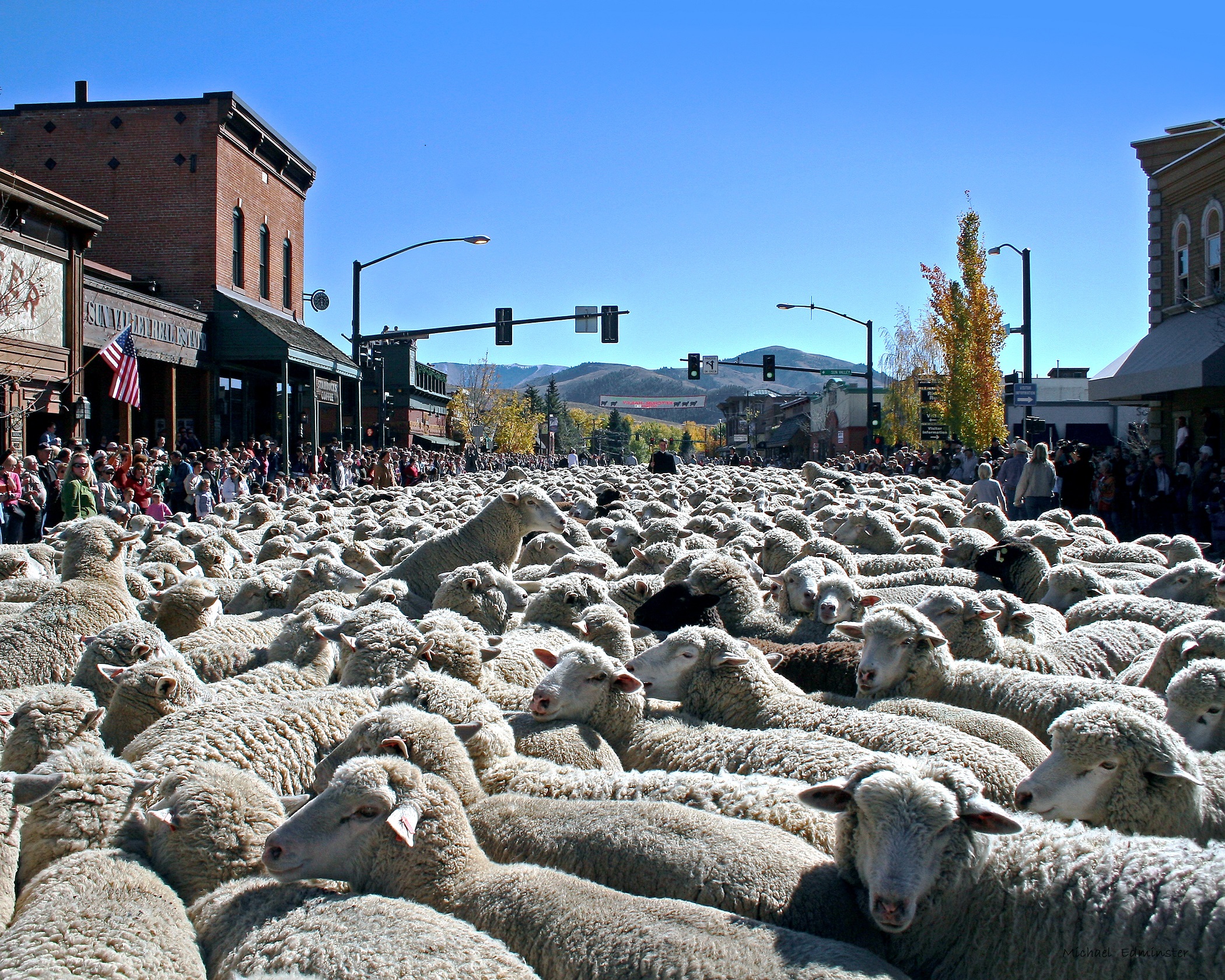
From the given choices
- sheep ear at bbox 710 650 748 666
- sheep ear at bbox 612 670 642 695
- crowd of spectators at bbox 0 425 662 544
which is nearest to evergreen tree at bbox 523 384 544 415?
crowd of spectators at bbox 0 425 662 544

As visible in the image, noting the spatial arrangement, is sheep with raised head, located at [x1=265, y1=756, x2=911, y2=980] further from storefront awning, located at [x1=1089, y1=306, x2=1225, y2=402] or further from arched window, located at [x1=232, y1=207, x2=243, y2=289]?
arched window, located at [x1=232, y1=207, x2=243, y2=289]

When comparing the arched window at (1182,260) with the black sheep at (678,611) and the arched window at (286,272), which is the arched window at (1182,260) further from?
the arched window at (286,272)

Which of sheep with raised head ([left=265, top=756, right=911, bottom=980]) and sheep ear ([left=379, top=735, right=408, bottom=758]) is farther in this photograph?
sheep ear ([left=379, top=735, right=408, bottom=758])

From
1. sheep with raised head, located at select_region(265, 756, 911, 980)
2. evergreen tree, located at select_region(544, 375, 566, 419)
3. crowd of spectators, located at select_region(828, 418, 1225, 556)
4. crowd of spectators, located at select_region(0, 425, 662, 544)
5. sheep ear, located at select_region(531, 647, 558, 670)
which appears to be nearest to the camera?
sheep with raised head, located at select_region(265, 756, 911, 980)

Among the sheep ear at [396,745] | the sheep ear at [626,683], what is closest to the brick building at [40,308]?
the sheep ear at [626,683]

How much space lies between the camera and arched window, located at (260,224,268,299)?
3388cm

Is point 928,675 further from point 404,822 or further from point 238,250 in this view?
point 238,250

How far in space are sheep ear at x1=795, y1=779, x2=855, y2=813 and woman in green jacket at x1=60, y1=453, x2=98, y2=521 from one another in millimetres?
11170

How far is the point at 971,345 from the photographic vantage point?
130 ft

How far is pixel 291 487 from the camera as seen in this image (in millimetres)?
22484

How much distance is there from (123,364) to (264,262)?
18.3 meters

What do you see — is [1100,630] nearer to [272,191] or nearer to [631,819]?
[631,819]

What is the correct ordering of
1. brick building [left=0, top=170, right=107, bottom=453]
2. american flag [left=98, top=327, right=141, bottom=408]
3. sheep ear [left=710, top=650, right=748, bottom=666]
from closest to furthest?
sheep ear [left=710, top=650, right=748, bottom=666] → american flag [left=98, top=327, right=141, bottom=408] → brick building [left=0, top=170, right=107, bottom=453]

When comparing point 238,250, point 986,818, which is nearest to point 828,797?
point 986,818
